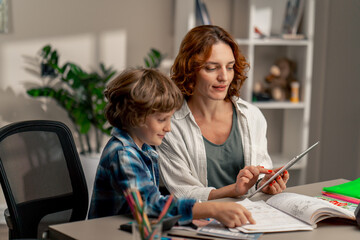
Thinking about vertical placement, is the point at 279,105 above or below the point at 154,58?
below

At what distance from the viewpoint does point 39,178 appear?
1917 mm

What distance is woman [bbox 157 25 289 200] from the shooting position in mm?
2070

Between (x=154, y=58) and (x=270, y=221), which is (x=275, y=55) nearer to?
(x=154, y=58)

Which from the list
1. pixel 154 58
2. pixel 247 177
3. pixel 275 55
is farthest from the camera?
pixel 275 55

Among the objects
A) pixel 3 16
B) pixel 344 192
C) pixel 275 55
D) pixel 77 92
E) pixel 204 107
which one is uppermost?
pixel 3 16

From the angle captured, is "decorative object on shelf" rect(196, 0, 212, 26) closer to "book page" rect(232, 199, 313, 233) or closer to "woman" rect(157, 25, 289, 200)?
"woman" rect(157, 25, 289, 200)

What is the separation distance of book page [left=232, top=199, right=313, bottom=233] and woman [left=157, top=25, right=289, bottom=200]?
1.23ft

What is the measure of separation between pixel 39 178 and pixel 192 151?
599 mm

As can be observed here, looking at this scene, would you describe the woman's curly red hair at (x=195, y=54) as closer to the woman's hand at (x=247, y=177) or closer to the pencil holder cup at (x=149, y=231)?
Answer: the woman's hand at (x=247, y=177)

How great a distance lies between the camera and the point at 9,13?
135 inches

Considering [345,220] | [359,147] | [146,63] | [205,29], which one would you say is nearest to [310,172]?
[359,147]

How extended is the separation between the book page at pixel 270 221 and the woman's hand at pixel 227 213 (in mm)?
21

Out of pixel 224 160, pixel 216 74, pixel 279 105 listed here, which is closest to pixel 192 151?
pixel 224 160

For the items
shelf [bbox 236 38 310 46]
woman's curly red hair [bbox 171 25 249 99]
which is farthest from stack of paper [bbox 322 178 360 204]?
shelf [bbox 236 38 310 46]
